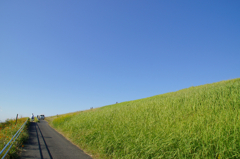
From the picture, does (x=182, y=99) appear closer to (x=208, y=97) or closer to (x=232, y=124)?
(x=208, y=97)

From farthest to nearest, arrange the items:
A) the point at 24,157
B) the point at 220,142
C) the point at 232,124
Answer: the point at 24,157, the point at 232,124, the point at 220,142

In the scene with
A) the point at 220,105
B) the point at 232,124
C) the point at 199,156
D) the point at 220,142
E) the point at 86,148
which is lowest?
the point at 86,148

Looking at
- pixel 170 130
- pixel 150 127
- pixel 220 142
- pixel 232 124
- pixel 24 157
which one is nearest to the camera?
pixel 220 142

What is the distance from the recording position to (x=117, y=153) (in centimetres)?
689

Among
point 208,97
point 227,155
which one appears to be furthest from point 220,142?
point 208,97

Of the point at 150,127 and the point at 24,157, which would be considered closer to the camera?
the point at 24,157

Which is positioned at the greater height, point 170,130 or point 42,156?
point 170,130

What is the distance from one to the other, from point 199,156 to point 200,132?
4.35 feet

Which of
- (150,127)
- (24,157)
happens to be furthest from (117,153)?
(24,157)

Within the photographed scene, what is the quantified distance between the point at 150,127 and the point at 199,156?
3256 millimetres

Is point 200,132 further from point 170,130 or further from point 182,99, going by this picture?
point 182,99

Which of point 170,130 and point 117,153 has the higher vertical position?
point 170,130

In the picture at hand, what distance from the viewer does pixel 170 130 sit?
6.89 m

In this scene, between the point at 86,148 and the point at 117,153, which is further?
the point at 86,148
